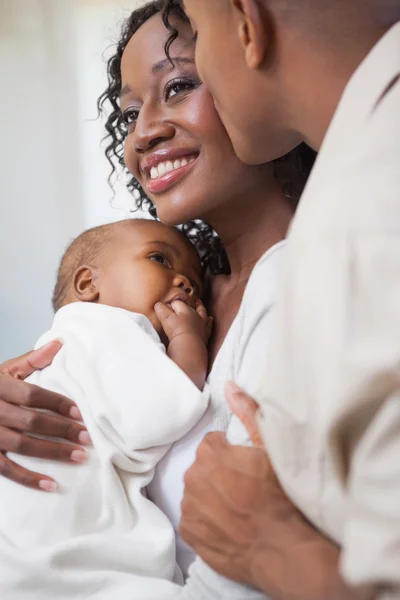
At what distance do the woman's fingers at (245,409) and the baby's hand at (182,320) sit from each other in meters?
0.32

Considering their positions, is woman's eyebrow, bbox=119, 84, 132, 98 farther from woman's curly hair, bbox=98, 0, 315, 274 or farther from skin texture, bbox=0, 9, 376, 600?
woman's curly hair, bbox=98, 0, 315, 274

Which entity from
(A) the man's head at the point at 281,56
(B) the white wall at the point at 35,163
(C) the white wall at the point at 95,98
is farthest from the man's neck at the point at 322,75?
(B) the white wall at the point at 35,163

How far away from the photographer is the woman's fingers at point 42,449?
3.22 feet

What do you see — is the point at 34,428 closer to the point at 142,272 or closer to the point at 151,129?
the point at 142,272

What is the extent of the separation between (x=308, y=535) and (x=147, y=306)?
0.75 m

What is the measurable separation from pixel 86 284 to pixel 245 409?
27.7 inches

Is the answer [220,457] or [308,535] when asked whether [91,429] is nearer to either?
[220,457]

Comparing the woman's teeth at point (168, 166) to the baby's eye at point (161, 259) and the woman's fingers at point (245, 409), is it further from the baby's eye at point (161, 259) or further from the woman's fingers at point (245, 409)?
the woman's fingers at point (245, 409)

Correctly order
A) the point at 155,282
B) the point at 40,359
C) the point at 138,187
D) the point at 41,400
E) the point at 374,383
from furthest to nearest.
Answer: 1. the point at 138,187
2. the point at 155,282
3. the point at 40,359
4. the point at 41,400
5. the point at 374,383

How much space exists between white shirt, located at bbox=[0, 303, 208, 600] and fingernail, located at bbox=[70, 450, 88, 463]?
1cm

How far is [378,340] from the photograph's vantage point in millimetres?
445

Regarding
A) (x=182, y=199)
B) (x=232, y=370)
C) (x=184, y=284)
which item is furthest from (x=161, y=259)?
(x=232, y=370)

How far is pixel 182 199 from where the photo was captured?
121cm

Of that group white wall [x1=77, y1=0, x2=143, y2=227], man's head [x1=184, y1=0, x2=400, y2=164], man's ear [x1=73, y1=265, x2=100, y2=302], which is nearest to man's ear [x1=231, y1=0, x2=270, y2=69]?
man's head [x1=184, y1=0, x2=400, y2=164]
